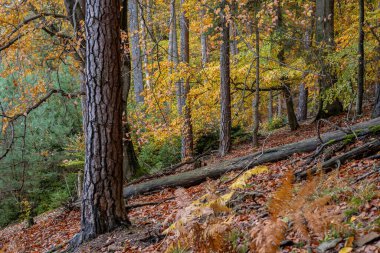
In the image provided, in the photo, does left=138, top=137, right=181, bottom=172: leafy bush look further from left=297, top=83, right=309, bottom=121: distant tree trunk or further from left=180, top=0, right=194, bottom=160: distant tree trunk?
left=297, top=83, right=309, bottom=121: distant tree trunk

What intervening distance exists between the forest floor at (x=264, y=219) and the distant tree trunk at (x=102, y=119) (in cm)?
40

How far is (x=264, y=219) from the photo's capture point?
4.40m

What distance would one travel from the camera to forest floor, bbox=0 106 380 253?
10.6 ft

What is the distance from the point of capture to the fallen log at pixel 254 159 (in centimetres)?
711

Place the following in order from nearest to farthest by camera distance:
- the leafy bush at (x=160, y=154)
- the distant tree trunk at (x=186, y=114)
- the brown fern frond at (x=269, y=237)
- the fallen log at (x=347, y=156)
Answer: the brown fern frond at (x=269, y=237)
the fallen log at (x=347, y=156)
the distant tree trunk at (x=186, y=114)
the leafy bush at (x=160, y=154)

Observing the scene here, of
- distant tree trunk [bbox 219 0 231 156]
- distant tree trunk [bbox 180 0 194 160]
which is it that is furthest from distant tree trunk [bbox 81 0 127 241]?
distant tree trunk [bbox 180 0 194 160]

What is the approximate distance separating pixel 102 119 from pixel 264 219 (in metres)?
2.63

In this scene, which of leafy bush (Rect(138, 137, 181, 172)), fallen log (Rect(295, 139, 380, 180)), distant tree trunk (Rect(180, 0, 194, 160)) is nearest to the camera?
fallen log (Rect(295, 139, 380, 180))

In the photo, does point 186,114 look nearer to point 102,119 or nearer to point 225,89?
point 225,89

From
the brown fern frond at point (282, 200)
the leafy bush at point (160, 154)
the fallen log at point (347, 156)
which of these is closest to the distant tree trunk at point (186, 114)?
the leafy bush at point (160, 154)

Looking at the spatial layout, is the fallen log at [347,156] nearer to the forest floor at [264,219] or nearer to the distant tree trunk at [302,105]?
the forest floor at [264,219]

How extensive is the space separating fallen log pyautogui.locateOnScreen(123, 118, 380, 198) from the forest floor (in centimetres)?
27

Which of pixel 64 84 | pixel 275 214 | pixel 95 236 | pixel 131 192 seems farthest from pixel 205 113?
pixel 275 214

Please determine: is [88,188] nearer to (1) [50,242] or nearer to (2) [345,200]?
(1) [50,242]
